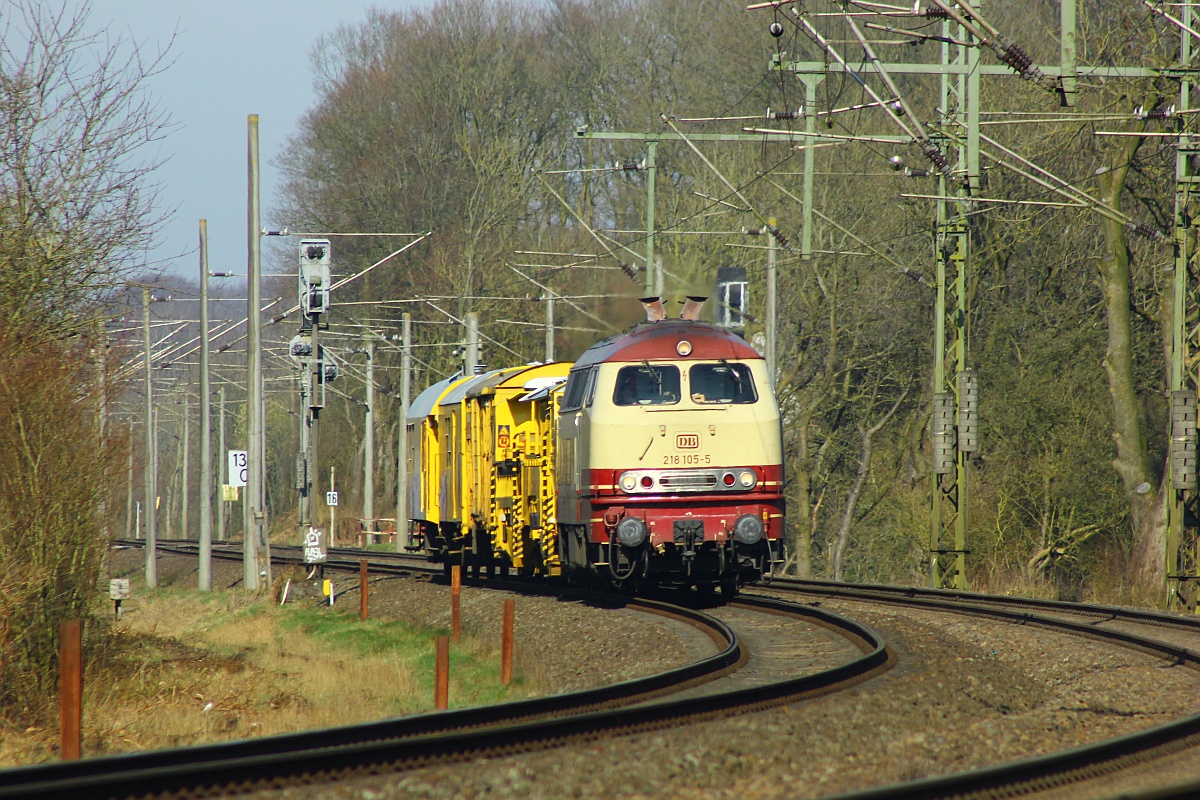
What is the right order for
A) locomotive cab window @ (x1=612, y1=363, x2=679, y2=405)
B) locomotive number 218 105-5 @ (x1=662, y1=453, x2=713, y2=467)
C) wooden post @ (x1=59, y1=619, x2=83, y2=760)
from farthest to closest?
locomotive cab window @ (x1=612, y1=363, x2=679, y2=405) → locomotive number 218 105-5 @ (x1=662, y1=453, x2=713, y2=467) → wooden post @ (x1=59, y1=619, x2=83, y2=760)

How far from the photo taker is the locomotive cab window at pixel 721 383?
1698cm

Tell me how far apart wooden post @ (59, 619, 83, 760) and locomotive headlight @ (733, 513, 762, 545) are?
8.10 m

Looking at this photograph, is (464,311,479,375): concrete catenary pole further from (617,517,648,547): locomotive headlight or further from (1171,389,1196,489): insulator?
(1171,389,1196,489): insulator

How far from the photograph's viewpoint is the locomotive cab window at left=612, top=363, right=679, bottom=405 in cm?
1684

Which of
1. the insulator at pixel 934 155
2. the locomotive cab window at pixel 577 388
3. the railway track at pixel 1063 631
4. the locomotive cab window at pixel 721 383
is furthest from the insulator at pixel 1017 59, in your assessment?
the railway track at pixel 1063 631

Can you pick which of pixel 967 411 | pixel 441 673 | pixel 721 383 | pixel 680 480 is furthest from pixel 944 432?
pixel 441 673

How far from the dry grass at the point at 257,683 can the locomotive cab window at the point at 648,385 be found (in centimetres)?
339

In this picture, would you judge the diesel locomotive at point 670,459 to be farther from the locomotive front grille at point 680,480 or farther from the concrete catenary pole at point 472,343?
the concrete catenary pole at point 472,343

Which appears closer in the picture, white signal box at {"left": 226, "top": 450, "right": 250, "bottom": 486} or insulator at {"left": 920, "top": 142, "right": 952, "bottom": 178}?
insulator at {"left": 920, "top": 142, "right": 952, "bottom": 178}

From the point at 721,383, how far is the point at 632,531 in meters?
2.16

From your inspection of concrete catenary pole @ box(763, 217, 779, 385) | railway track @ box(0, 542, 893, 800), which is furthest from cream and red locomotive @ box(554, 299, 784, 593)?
concrete catenary pole @ box(763, 217, 779, 385)

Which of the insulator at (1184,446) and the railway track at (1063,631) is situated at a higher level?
the insulator at (1184,446)

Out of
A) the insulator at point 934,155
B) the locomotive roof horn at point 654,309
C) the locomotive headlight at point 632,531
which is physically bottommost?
the locomotive headlight at point 632,531

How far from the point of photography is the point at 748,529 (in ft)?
53.7
